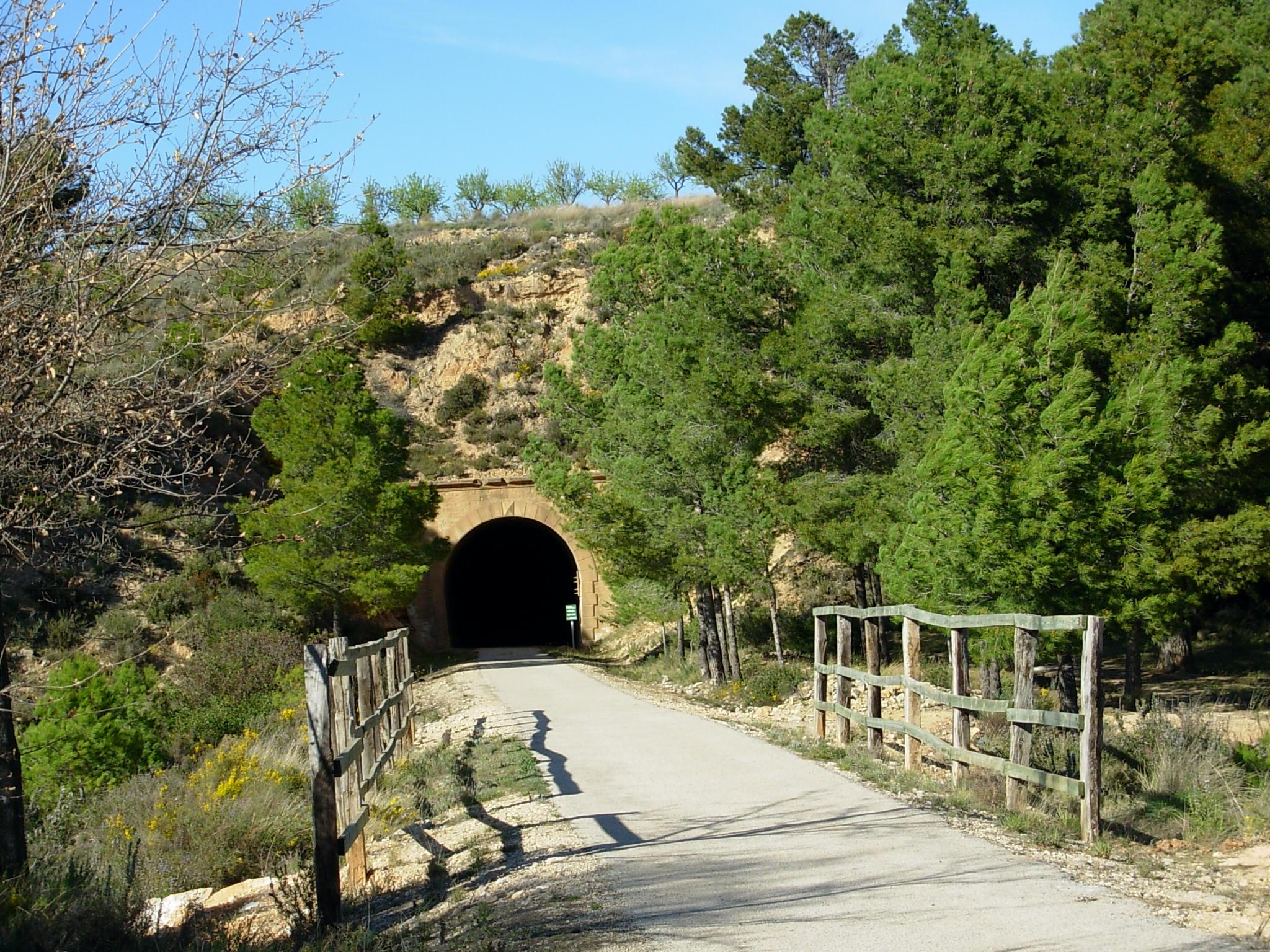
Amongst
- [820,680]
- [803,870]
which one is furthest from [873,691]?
[803,870]

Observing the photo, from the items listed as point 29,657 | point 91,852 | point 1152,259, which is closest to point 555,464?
point 1152,259

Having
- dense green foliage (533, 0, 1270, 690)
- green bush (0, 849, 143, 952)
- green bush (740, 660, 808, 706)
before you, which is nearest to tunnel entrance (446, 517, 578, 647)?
dense green foliage (533, 0, 1270, 690)

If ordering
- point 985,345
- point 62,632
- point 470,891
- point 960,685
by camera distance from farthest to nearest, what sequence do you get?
point 62,632
point 985,345
point 960,685
point 470,891

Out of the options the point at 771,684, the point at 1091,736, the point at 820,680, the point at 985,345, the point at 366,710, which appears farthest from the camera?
the point at 771,684

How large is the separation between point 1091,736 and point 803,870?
6.67 ft

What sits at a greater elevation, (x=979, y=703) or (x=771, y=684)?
(x=979, y=703)

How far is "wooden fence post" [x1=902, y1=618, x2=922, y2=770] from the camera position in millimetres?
9984

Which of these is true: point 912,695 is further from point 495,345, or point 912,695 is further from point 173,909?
point 495,345

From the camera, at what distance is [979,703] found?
863 centimetres

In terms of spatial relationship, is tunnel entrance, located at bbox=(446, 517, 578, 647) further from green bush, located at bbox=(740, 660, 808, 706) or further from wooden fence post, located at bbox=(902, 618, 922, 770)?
wooden fence post, located at bbox=(902, 618, 922, 770)

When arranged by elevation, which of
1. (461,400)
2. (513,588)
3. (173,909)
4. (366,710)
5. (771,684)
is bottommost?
(513,588)

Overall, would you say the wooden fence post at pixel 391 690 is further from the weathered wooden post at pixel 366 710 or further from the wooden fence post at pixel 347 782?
the wooden fence post at pixel 347 782

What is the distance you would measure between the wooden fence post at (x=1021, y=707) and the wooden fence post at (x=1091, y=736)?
765 mm

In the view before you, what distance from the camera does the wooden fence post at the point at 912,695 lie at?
998 cm
